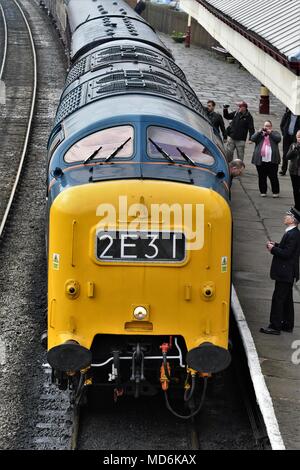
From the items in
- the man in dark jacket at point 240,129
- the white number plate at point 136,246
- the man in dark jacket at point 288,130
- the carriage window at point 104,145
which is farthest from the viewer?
the man in dark jacket at point 288,130

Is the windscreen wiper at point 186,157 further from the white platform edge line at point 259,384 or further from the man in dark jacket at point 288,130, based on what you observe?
the man in dark jacket at point 288,130

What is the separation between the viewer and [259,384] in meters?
9.25

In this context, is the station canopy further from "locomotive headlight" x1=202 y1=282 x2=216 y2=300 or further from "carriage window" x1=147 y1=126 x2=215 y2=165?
"locomotive headlight" x1=202 y1=282 x2=216 y2=300

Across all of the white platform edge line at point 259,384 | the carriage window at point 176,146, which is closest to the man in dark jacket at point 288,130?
the white platform edge line at point 259,384

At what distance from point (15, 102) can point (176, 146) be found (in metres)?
17.3

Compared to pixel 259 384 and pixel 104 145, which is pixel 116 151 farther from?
pixel 259 384

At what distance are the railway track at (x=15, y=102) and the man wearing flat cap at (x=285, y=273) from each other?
5841 millimetres

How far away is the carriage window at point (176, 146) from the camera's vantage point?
9.32m

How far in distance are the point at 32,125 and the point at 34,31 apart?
18629mm

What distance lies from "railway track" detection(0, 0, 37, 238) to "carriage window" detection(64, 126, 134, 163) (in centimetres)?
568

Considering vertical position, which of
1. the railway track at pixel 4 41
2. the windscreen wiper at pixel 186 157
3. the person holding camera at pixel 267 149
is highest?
the windscreen wiper at pixel 186 157

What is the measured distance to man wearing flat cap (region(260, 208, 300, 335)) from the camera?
1042 centimetres

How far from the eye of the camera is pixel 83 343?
868 cm

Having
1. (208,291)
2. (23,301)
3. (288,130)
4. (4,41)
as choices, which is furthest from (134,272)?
(4,41)
